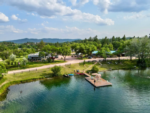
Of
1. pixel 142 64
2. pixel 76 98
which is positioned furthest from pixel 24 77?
pixel 142 64

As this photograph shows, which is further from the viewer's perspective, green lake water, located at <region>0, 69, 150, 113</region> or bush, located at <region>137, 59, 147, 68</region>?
bush, located at <region>137, 59, 147, 68</region>

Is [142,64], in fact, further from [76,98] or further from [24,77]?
[24,77]

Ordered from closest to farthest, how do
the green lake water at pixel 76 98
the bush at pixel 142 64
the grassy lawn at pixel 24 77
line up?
the green lake water at pixel 76 98 → the grassy lawn at pixel 24 77 → the bush at pixel 142 64

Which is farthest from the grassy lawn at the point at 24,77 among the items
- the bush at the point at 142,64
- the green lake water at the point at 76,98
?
the bush at the point at 142,64

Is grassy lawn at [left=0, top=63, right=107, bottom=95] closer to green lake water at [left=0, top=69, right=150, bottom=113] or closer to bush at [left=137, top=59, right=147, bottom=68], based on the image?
green lake water at [left=0, top=69, right=150, bottom=113]

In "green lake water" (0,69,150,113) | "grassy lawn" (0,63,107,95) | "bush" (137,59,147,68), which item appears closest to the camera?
"green lake water" (0,69,150,113)

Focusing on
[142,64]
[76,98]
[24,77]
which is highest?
[142,64]

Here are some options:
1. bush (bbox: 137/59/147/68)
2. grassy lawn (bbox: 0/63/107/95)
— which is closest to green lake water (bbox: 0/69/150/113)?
grassy lawn (bbox: 0/63/107/95)

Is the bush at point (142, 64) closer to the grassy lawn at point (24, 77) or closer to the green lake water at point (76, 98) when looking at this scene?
the green lake water at point (76, 98)
